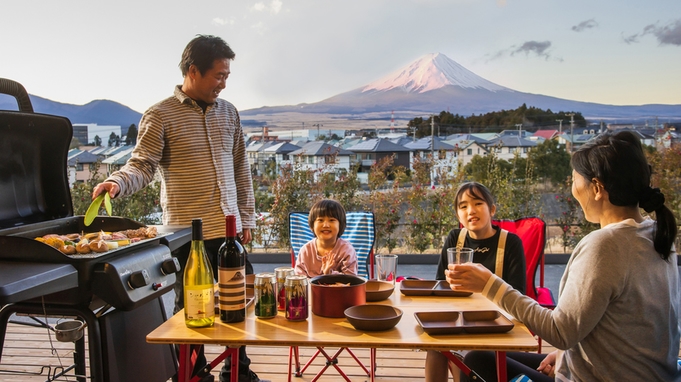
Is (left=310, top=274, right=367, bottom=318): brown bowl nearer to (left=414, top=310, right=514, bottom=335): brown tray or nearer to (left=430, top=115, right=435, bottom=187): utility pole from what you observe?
(left=414, top=310, right=514, bottom=335): brown tray

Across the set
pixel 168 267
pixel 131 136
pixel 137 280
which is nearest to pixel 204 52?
pixel 168 267

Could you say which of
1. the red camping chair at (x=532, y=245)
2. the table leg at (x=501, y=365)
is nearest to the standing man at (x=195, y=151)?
the table leg at (x=501, y=365)

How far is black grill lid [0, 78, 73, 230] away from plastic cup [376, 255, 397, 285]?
4.93 feet

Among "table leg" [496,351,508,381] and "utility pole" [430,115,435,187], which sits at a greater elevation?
"utility pole" [430,115,435,187]

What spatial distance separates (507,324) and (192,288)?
0.96 m

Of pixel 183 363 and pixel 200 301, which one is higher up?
pixel 200 301

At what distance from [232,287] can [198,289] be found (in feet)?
0.33

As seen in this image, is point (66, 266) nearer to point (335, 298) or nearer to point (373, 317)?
point (335, 298)

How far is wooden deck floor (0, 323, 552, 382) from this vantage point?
288 cm

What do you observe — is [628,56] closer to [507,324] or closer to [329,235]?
[329,235]

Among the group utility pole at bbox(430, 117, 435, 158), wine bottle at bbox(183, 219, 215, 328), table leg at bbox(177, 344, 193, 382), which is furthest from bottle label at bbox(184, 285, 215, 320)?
utility pole at bbox(430, 117, 435, 158)

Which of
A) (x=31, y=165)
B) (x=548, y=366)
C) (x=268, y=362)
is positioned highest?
(x=31, y=165)

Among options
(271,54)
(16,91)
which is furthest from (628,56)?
(16,91)

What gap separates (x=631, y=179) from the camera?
1.46 metres
